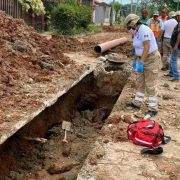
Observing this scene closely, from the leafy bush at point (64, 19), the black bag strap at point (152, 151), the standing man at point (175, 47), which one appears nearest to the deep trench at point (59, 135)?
the black bag strap at point (152, 151)

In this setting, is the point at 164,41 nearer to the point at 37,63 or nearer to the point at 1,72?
the point at 37,63

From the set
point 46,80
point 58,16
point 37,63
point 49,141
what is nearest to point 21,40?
point 37,63

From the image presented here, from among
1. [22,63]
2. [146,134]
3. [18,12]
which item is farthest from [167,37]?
[18,12]

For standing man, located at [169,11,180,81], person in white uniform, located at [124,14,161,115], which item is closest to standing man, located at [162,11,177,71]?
standing man, located at [169,11,180,81]

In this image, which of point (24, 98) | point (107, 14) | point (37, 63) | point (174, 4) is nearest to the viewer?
point (24, 98)

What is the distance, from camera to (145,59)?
24.7 feet

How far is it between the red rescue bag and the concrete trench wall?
2187mm

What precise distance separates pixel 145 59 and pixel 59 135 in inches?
104

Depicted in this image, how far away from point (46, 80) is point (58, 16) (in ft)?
36.1

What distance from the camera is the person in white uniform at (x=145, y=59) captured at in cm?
716

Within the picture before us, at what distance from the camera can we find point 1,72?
8281mm

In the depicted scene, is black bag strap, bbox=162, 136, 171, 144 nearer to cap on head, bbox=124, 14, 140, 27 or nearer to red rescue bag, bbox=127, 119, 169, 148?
red rescue bag, bbox=127, 119, 169, 148

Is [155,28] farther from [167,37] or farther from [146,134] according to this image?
[146,134]

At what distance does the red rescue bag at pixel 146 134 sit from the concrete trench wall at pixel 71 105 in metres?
2.19
